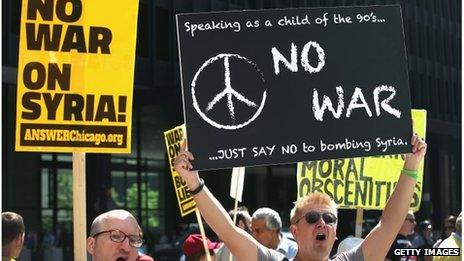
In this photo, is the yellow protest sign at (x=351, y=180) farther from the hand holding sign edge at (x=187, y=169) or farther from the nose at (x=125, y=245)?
the nose at (x=125, y=245)

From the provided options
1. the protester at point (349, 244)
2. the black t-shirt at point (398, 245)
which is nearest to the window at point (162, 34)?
the black t-shirt at point (398, 245)

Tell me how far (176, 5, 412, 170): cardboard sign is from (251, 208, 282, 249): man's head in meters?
2.47

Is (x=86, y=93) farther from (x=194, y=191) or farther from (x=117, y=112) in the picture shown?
(x=194, y=191)

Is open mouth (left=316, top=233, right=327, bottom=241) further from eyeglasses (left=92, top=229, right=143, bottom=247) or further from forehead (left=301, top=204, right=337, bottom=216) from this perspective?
eyeglasses (left=92, top=229, right=143, bottom=247)

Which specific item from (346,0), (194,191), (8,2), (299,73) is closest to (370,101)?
(299,73)

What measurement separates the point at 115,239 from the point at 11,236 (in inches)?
53.2

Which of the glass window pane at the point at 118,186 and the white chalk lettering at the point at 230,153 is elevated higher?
the white chalk lettering at the point at 230,153

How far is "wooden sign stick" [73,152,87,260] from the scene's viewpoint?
15.5 feet

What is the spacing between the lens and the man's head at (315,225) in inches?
154

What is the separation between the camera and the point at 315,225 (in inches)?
155

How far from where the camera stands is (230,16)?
4660 millimetres

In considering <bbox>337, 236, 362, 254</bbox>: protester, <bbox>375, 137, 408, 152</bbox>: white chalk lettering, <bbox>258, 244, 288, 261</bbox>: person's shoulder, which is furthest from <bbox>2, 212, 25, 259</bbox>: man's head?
<bbox>337, 236, 362, 254</bbox>: protester

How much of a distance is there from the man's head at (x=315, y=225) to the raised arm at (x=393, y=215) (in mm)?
244

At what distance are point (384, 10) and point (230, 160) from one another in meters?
1.18
